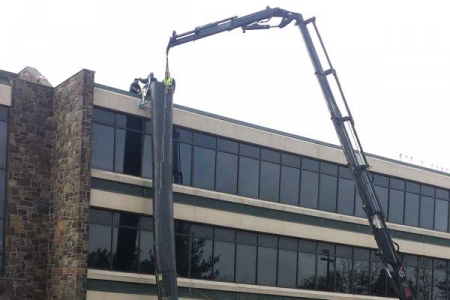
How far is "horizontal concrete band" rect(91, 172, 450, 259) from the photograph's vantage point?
26188 millimetres

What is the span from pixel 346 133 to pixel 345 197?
9.90m

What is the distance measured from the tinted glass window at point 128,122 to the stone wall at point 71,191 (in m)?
1.26

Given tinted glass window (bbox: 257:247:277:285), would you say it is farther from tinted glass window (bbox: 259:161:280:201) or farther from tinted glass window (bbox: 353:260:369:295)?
tinted glass window (bbox: 353:260:369:295)

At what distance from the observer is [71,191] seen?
25.6 metres

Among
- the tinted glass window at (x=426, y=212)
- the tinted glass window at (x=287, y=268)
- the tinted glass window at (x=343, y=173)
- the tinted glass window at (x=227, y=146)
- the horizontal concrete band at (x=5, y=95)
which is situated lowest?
the tinted glass window at (x=287, y=268)

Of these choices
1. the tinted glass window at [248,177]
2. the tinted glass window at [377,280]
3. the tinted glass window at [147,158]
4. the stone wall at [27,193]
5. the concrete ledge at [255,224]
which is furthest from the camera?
the tinted glass window at [377,280]

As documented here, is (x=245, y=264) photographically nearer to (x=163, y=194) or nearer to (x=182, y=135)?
(x=182, y=135)

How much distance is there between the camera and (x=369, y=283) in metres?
33.9

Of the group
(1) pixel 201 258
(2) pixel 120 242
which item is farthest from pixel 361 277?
A: (2) pixel 120 242

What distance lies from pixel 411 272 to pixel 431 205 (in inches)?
136

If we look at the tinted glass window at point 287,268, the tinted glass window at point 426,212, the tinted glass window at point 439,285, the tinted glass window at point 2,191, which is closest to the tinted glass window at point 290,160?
the tinted glass window at point 287,268

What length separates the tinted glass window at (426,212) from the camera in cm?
3600

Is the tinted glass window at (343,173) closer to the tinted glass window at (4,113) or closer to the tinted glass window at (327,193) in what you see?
the tinted glass window at (327,193)

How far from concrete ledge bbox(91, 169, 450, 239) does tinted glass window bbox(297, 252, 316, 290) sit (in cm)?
173
